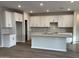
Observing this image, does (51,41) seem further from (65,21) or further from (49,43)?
(65,21)

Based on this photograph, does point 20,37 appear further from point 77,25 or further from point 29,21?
point 77,25

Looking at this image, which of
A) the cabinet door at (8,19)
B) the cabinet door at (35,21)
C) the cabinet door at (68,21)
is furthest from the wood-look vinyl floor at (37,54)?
the cabinet door at (35,21)

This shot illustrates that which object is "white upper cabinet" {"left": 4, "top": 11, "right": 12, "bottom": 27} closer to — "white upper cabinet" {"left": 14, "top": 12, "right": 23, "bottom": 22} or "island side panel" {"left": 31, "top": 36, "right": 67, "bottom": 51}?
"white upper cabinet" {"left": 14, "top": 12, "right": 23, "bottom": 22}

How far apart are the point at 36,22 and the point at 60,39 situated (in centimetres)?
476

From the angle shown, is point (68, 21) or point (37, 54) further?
point (68, 21)

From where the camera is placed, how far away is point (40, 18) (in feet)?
37.3

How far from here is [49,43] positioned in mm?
7449

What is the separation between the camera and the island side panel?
7066 mm

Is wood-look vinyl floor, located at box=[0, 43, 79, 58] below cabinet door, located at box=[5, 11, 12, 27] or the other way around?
below

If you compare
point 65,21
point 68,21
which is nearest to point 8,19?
point 65,21

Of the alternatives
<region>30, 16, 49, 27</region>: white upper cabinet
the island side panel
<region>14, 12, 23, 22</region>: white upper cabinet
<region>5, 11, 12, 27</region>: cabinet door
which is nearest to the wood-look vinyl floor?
the island side panel

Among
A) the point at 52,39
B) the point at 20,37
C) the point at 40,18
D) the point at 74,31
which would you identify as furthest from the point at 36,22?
the point at 52,39

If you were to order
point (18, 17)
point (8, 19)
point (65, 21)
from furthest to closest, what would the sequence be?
point (65, 21)
point (18, 17)
point (8, 19)

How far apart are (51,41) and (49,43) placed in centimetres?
18
